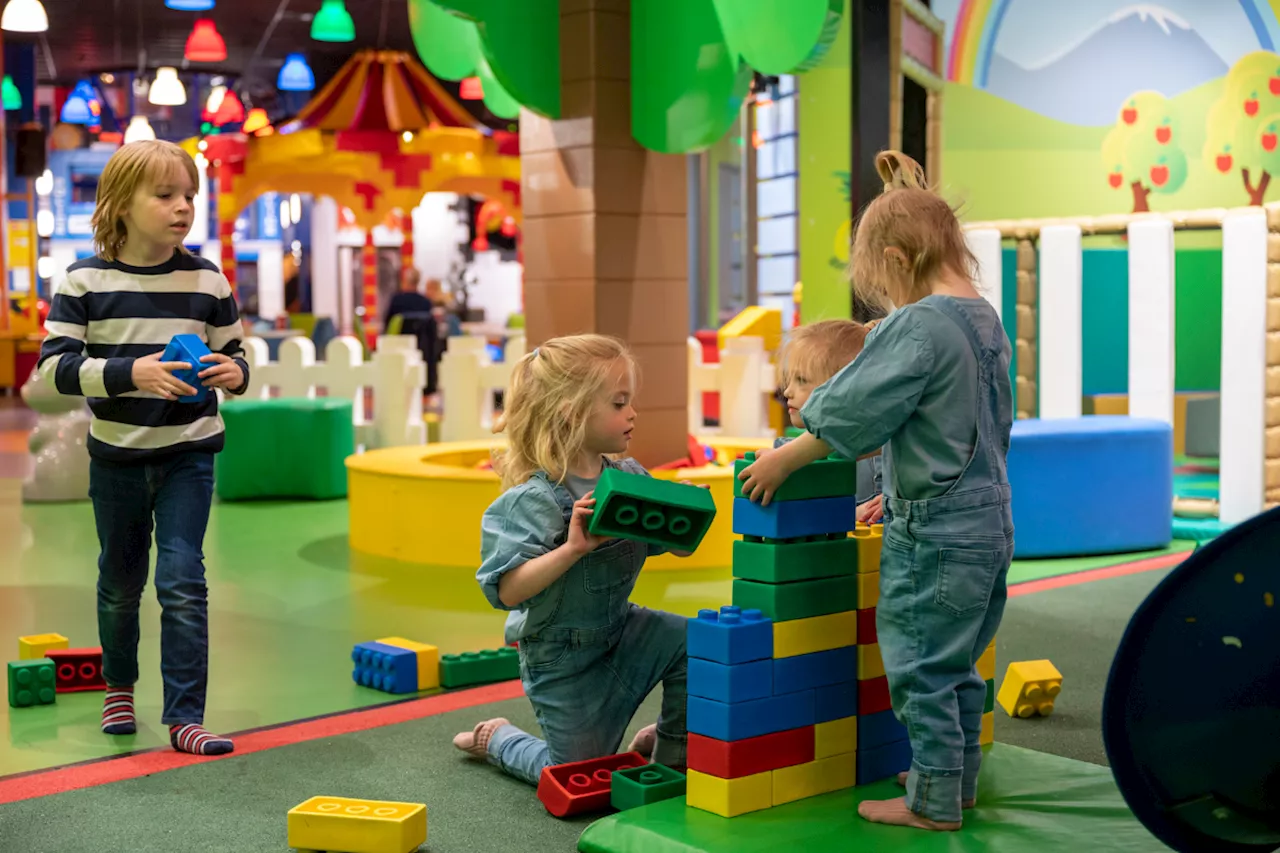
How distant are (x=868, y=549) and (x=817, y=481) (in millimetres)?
207

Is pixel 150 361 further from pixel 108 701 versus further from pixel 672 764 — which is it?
pixel 672 764

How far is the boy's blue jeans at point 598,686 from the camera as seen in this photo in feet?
8.66

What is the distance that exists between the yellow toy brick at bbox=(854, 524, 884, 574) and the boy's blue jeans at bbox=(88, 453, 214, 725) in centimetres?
138

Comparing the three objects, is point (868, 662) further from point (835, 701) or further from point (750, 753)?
point (750, 753)

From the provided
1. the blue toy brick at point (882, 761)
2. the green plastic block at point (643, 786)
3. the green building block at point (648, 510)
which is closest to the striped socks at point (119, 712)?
the green plastic block at point (643, 786)

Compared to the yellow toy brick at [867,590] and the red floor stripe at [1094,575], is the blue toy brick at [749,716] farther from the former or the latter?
the red floor stripe at [1094,575]

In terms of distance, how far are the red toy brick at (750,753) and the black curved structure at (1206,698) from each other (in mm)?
688

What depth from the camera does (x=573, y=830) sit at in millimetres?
2436

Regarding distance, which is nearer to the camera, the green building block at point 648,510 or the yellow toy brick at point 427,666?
the green building block at point 648,510

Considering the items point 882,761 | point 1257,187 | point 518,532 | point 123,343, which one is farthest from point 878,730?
point 1257,187

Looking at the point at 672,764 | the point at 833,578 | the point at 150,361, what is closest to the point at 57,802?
the point at 150,361

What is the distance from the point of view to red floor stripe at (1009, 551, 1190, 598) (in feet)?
15.4

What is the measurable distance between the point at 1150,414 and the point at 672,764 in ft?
Result: 13.9

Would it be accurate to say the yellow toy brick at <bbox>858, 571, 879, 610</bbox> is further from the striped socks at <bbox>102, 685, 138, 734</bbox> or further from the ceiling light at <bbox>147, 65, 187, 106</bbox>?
the ceiling light at <bbox>147, 65, 187, 106</bbox>
